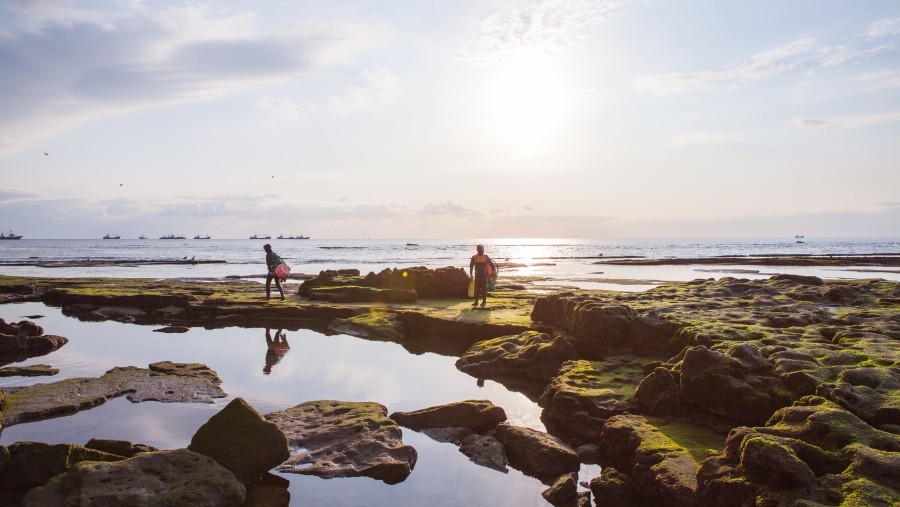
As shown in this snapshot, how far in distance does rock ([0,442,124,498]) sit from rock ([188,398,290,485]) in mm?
1574

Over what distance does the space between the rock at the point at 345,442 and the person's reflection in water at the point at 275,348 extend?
196 inches

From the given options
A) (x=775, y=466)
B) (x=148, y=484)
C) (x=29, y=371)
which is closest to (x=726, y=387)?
(x=775, y=466)

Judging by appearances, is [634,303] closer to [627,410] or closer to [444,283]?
[627,410]

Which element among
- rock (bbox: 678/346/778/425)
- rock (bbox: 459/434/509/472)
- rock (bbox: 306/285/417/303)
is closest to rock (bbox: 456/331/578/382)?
rock (bbox: 459/434/509/472)

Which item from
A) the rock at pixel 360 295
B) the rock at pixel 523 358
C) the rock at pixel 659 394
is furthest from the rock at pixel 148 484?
the rock at pixel 360 295

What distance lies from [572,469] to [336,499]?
4103mm

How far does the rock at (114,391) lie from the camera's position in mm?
12281

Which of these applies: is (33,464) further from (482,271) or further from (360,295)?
(360,295)

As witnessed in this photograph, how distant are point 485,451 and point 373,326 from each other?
488 inches

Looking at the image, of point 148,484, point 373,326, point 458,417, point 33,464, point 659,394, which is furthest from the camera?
point 373,326

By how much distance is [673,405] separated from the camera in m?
10.5

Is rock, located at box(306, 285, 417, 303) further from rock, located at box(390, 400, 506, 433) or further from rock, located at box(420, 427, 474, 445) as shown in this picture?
rock, located at box(420, 427, 474, 445)

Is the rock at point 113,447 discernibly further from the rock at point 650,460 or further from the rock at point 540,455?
the rock at point 650,460

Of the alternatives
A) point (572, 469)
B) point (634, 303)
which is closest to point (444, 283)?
point (634, 303)
